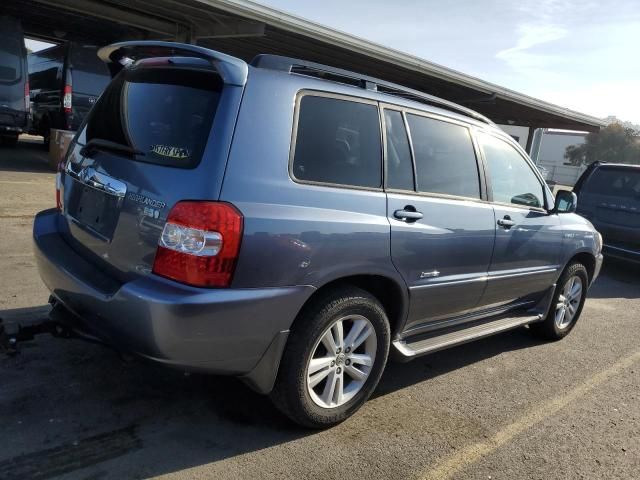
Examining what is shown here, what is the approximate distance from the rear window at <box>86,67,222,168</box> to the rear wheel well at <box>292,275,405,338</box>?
1.03m

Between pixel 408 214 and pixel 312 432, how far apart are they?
4.39 feet

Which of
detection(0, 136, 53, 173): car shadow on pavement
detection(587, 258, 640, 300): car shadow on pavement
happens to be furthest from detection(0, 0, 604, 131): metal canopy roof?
detection(587, 258, 640, 300): car shadow on pavement

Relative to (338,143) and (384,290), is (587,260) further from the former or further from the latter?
(338,143)

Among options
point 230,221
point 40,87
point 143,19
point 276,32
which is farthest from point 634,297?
point 40,87

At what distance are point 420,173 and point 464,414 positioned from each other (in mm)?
1529

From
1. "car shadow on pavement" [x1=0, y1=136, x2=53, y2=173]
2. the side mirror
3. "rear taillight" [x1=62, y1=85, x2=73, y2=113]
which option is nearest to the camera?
the side mirror

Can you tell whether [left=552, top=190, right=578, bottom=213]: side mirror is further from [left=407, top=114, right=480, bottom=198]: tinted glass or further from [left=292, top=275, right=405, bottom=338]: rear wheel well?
[left=292, top=275, right=405, bottom=338]: rear wheel well

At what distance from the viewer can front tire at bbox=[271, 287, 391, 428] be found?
2.79 metres

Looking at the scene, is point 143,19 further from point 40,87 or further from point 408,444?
point 408,444

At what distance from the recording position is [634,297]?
23.5 feet

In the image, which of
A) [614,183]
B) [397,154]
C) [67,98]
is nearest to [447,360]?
[397,154]

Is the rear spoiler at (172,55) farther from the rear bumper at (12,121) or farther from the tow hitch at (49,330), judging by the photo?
the rear bumper at (12,121)

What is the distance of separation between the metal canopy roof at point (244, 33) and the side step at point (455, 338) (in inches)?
335

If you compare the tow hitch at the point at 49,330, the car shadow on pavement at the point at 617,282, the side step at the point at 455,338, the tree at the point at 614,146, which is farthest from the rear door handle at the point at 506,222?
the tree at the point at 614,146
